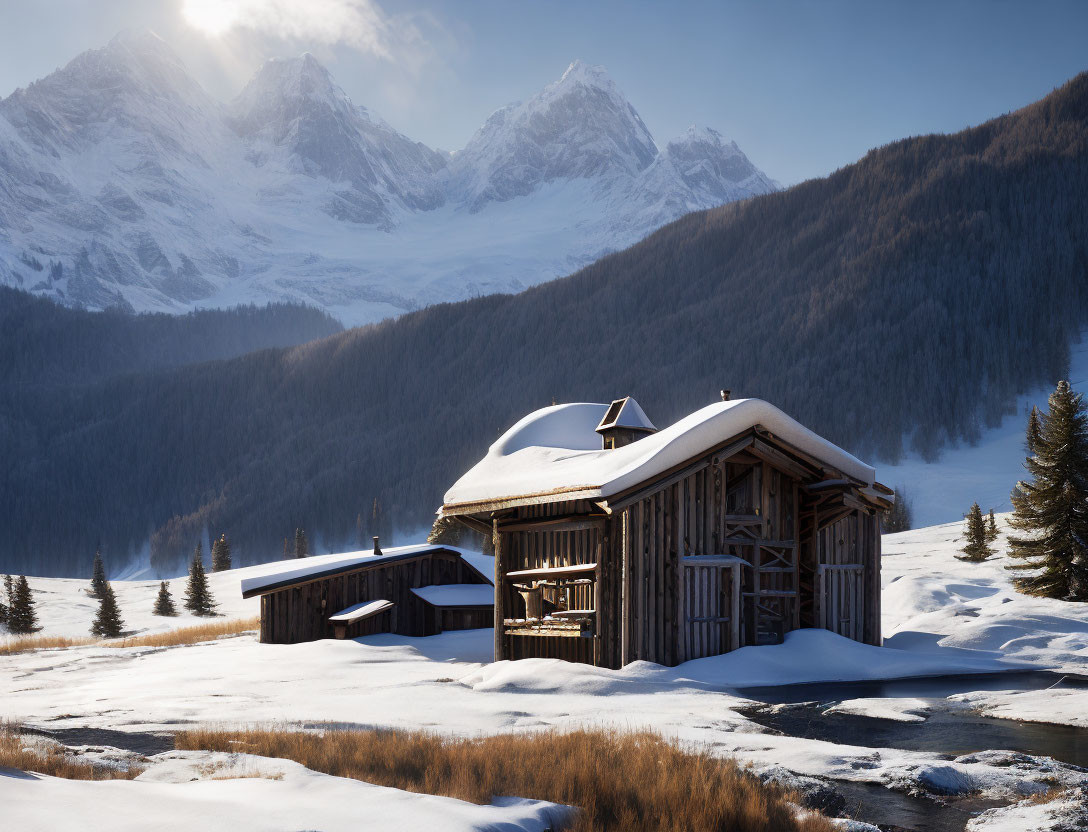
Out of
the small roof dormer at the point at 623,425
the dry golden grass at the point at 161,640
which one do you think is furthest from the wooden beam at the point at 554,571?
the dry golden grass at the point at 161,640

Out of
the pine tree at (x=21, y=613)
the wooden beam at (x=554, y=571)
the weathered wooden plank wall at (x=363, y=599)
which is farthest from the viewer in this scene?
the pine tree at (x=21, y=613)

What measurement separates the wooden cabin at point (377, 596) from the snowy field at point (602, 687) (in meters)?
1.07

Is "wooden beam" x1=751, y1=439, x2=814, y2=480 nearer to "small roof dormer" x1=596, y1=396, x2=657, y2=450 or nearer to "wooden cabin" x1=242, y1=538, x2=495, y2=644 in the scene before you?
"small roof dormer" x1=596, y1=396, x2=657, y2=450

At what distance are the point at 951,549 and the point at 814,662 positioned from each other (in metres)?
32.2

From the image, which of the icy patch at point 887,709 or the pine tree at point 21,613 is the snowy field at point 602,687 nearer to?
the icy patch at point 887,709

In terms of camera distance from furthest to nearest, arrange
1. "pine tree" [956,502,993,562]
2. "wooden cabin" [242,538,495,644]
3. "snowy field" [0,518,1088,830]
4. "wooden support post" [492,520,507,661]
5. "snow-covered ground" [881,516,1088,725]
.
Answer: "pine tree" [956,502,993,562] → "wooden cabin" [242,538,495,644] → "wooden support post" [492,520,507,661] → "snow-covered ground" [881,516,1088,725] → "snowy field" [0,518,1088,830]

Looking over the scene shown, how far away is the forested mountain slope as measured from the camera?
129625 mm

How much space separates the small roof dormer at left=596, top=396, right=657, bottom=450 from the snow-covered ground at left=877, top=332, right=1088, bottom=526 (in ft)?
232

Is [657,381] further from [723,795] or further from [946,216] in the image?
[723,795]

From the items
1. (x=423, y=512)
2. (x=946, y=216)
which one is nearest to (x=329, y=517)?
(x=423, y=512)

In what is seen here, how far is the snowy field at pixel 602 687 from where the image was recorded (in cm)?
1091

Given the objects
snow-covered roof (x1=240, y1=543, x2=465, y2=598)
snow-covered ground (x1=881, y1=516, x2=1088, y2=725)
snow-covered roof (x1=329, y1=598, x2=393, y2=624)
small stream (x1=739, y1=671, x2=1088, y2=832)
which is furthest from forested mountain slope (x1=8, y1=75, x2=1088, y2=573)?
small stream (x1=739, y1=671, x2=1088, y2=832)

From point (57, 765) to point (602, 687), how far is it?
9338 millimetres

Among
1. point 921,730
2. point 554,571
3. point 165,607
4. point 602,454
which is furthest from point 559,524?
point 165,607
